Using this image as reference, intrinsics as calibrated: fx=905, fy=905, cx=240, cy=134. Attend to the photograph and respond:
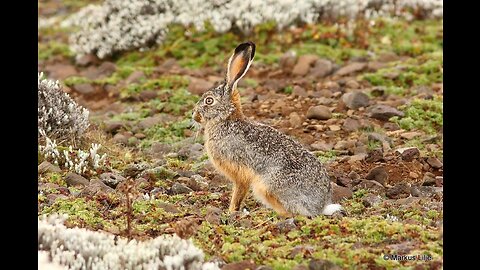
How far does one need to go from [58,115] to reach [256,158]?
3.05 m

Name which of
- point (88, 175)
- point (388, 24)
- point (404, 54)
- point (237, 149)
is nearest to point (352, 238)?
point (237, 149)

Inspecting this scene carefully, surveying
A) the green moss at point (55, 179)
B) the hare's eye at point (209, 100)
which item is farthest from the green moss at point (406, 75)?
the green moss at point (55, 179)

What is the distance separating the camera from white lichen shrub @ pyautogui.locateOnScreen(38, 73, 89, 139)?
10.3 meters

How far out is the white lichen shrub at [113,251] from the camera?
6.34m

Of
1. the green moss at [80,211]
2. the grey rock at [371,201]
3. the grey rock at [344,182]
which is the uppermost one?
the green moss at [80,211]

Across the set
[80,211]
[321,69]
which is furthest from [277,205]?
[321,69]

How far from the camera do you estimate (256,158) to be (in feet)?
27.2

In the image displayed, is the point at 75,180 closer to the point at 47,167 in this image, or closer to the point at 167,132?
the point at 47,167

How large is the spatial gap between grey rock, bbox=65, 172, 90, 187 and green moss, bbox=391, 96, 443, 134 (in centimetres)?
439

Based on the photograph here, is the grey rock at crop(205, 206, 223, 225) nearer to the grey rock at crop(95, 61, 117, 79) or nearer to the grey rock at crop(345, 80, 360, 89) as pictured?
the grey rock at crop(345, 80, 360, 89)

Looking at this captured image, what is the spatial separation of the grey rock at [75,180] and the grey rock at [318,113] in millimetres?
3532

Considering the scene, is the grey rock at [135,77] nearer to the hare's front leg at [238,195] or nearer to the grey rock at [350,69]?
the grey rock at [350,69]

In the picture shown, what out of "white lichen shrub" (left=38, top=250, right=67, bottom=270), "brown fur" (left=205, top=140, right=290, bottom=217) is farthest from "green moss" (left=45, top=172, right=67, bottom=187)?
"white lichen shrub" (left=38, top=250, right=67, bottom=270)
